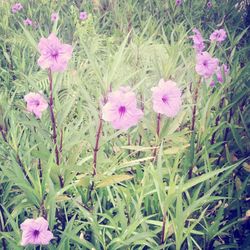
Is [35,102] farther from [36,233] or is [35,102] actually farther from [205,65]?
[205,65]

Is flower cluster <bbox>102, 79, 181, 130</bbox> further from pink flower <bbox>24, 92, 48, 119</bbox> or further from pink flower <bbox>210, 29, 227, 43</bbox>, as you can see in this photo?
pink flower <bbox>210, 29, 227, 43</bbox>

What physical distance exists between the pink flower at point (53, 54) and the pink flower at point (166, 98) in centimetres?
23

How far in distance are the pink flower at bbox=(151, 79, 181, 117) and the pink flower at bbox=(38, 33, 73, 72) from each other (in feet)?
0.77

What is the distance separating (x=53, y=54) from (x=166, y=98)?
0.31 metres

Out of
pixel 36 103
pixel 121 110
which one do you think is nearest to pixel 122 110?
pixel 121 110

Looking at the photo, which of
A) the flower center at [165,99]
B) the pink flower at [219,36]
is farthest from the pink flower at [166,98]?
the pink flower at [219,36]

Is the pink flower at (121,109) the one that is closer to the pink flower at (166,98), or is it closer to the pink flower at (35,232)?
the pink flower at (166,98)

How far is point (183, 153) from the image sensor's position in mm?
1226

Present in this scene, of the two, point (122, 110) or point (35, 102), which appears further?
point (35, 102)

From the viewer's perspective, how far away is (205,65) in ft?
4.00

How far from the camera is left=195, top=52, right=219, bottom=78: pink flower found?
1.20m

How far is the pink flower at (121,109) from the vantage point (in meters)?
0.90

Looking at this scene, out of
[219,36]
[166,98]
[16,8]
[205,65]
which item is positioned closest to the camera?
[166,98]

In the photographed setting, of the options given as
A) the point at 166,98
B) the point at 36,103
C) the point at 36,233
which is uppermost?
the point at 166,98
